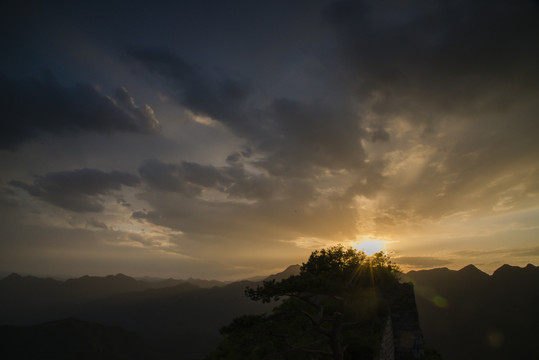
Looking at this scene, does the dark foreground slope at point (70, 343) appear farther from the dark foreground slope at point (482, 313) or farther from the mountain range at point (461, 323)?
the dark foreground slope at point (482, 313)

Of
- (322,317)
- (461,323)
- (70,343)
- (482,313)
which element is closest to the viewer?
(322,317)

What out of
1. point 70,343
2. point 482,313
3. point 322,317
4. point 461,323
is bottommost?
point 70,343

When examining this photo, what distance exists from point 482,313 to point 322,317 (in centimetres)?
15924

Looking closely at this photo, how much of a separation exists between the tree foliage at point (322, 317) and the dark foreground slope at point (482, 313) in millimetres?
107213

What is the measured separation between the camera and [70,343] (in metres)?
107

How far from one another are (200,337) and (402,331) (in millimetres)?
170379

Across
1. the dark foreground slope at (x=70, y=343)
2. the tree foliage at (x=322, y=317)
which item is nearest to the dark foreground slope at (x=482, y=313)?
the tree foliage at (x=322, y=317)

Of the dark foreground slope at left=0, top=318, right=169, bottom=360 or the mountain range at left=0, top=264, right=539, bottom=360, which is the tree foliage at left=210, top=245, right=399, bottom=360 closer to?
the mountain range at left=0, top=264, right=539, bottom=360

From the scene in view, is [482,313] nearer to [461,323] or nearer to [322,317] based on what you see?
[461,323]

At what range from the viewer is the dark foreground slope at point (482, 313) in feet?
297

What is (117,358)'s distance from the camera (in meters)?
104

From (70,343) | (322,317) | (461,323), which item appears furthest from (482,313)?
(70,343)

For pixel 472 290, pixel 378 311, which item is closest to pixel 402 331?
pixel 378 311

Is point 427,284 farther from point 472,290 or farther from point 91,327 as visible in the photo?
point 91,327
